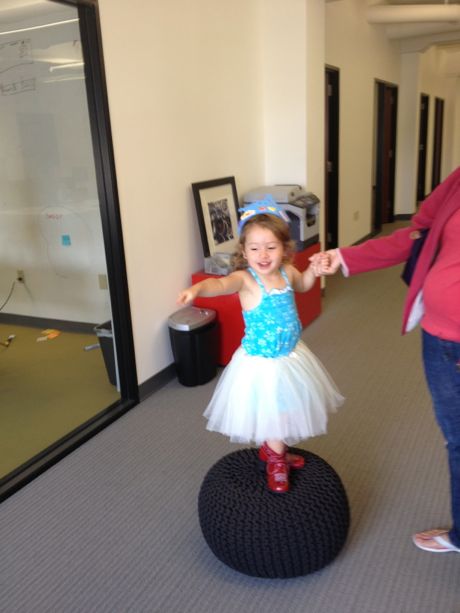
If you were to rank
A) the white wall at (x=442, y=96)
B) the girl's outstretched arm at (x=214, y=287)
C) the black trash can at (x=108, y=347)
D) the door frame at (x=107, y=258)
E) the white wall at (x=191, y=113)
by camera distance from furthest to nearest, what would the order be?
the white wall at (x=442, y=96), the black trash can at (x=108, y=347), the white wall at (x=191, y=113), the door frame at (x=107, y=258), the girl's outstretched arm at (x=214, y=287)

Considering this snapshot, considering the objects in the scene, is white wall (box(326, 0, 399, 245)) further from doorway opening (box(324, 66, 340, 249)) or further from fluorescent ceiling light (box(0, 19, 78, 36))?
fluorescent ceiling light (box(0, 19, 78, 36))

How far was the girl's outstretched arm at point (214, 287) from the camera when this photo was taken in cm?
168

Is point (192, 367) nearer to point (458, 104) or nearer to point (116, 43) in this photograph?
point (116, 43)

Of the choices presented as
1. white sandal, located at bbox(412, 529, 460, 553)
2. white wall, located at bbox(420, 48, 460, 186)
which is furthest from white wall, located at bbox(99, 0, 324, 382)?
white wall, located at bbox(420, 48, 460, 186)

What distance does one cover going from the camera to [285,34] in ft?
14.0

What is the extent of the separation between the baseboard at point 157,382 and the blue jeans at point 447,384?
1.98 meters

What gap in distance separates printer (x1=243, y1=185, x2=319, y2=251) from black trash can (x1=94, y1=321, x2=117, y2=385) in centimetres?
167

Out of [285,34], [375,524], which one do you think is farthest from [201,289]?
[285,34]

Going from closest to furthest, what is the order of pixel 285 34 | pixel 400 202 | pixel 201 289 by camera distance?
pixel 201 289
pixel 285 34
pixel 400 202

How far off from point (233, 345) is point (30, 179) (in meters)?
1.83

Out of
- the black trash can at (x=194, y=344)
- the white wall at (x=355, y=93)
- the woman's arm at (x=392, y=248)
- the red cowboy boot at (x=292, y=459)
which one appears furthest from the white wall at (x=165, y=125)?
the white wall at (x=355, y=93)

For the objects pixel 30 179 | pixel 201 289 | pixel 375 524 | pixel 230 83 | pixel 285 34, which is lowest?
pixel 375 524

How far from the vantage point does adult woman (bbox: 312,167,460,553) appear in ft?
4.75

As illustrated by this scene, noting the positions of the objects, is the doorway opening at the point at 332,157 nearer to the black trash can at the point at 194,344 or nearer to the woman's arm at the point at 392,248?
the black trash can at the point at 194,344
